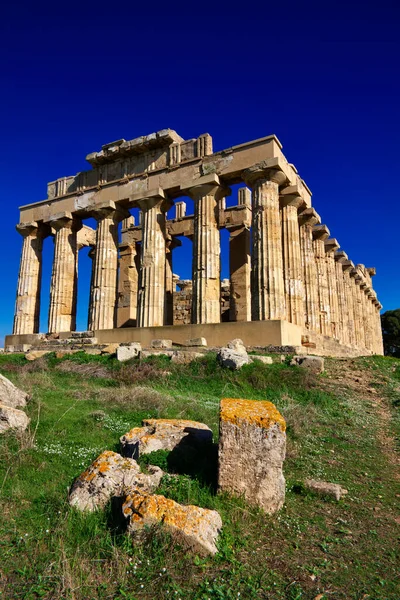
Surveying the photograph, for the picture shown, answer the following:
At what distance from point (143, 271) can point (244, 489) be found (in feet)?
49.6

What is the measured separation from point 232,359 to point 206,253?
7.18m

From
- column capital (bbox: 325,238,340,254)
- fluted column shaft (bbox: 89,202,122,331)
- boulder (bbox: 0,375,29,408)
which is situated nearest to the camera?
boulder (bbox: 0,375,29,408)

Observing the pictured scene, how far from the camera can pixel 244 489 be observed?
14.7 ft

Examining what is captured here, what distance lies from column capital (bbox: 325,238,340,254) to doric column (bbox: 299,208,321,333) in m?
3.42

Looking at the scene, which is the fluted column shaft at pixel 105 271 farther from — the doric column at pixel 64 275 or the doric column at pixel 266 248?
the doric column at pixel 266 248

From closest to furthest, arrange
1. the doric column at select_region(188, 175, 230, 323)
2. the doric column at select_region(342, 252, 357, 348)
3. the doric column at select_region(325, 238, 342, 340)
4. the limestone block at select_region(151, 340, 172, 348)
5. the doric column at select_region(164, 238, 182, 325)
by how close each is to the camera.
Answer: the limestone block at select_region(151, 340, 172, 348) → the doric column at select_region(188, 175, 230, 323) → the doric column at select_region(164, 238, 182, 325) → the doric column at select_region(325, 238, 342, 340) → the doric column at select_region(342, 252, 357, 348)

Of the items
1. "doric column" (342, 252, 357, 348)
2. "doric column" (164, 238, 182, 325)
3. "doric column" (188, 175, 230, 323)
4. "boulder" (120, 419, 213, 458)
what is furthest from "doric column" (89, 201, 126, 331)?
"doric column" (342, 252, 357, 348)

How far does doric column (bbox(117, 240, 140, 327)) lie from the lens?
993 inches

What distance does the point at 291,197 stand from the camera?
1875 cm

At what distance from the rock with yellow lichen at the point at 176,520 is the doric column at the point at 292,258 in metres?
14.7

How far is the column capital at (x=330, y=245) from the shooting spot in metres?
24.9

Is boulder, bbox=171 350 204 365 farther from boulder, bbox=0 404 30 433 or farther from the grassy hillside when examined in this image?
boulder, bbox=0 404 30 433

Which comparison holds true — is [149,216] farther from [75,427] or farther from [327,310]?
[75,427]

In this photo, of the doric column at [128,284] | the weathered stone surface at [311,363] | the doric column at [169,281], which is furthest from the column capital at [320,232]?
the weathered stone surface at [311,363]
